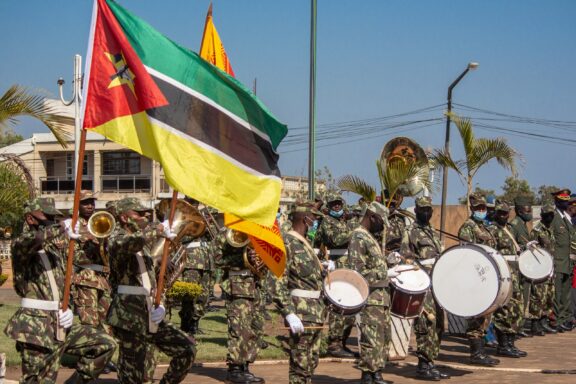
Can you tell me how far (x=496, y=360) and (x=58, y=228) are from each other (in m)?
→ 7.65

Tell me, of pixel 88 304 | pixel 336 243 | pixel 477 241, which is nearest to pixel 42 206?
pixel 88 304

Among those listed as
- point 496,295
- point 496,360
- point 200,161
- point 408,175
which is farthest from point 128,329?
point 408,175

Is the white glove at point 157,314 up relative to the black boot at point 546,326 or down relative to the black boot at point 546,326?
up

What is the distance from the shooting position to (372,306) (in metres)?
11.9

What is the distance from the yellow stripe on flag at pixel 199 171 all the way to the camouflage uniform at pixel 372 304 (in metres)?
2.38

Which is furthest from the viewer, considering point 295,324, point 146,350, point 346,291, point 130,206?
point 346,291

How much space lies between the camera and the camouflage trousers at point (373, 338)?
11.7m

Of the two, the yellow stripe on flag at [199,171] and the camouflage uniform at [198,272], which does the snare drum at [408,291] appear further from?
the camouflage uniform at [198,272]

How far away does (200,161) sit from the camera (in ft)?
30.5

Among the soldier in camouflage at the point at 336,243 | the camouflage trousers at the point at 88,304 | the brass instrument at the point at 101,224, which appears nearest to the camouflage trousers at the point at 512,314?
the soldier in camouflage at the point at 336,243

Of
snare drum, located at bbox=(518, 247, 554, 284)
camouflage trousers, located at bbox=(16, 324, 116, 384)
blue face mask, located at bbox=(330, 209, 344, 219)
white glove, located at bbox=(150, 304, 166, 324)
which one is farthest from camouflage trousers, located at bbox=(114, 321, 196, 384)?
snare drum, located at bbox=(518, 247, 554, 284)

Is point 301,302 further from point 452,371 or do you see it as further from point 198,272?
point 198,272

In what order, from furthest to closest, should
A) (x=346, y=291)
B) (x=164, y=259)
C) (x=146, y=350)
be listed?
(x=346, y=291)
(x=146, y=350)
(x=164, y=259)

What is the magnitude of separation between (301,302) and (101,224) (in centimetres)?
294
